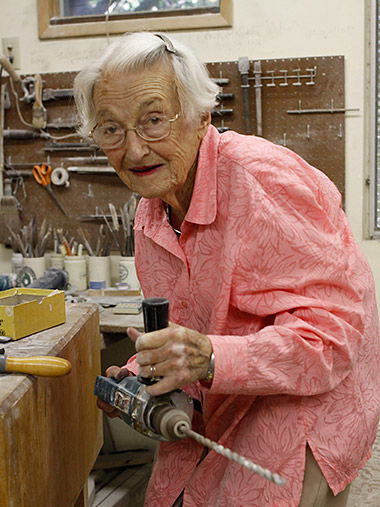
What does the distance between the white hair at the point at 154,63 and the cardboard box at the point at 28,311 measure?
41 cm

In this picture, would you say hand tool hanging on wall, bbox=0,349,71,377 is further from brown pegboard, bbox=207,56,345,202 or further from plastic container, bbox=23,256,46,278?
brown pegboard, bbox=207,56,345,202

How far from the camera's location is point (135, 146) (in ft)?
3.84

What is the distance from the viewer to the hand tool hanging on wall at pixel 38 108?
2969 millimetres

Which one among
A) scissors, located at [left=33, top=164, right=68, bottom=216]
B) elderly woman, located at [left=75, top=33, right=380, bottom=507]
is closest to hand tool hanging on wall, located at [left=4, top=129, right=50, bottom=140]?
scissors, located at [left=33, top=164, right=68, bottom=216]

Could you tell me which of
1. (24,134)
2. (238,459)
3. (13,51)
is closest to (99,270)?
(24,134)

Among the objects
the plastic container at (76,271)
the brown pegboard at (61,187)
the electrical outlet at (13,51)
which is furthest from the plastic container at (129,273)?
the electrical outlet at (13,51)

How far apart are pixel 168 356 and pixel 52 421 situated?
33 cm

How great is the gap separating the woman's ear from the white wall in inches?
68.0

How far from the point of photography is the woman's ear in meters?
1.25

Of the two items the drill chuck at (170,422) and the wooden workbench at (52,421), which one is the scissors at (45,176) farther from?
the drill chuck at (170,422)

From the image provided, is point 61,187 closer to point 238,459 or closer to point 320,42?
point 320,42

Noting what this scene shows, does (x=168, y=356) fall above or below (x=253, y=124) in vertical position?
below

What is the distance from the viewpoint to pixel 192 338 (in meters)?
1.02

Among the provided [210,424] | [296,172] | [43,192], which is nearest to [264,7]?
[43,192]
